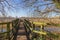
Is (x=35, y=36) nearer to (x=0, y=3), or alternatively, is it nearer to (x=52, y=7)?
(x=52, y=7)

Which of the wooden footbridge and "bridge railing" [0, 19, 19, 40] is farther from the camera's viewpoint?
"bridge railing" [0, 19, 19, 40]

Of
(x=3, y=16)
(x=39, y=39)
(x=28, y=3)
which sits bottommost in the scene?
(x=39, y=39)

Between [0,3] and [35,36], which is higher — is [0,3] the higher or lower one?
the higher one

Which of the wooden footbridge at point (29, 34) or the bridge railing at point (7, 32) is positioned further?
the bridge railing at point (7, 32)

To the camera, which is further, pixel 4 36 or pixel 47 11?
pixel 47 11

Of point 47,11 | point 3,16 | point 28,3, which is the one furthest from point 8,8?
point 47,11

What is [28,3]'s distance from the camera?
910 cm

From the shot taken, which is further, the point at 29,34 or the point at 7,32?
the point at 29,34

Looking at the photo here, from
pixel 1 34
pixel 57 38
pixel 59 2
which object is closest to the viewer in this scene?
pixel 57 38

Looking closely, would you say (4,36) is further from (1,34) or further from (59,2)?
(59,2)

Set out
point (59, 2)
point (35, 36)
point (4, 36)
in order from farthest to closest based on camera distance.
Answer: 1. point (59, 2)
2. point (35, 36)
3. point (4, 36)

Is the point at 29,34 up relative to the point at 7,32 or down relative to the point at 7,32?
down

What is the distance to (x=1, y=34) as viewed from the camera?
5.62 metres

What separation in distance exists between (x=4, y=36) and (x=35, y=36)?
4.57 feet
